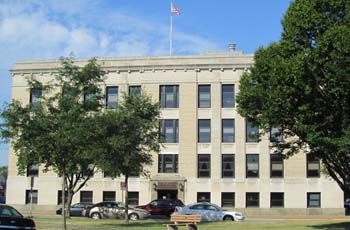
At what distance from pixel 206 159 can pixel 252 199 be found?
5816mm

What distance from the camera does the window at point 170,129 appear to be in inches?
2259

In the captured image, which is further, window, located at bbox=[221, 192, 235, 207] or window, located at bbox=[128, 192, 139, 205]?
window, located at bbox=[128, 192, 139, 205]

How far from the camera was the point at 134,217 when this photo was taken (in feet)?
135

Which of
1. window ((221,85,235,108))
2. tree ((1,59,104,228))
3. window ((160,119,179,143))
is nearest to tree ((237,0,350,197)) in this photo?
tree ((1,59,104,228))

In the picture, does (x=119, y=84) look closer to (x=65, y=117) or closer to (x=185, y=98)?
(x=185, y=98)

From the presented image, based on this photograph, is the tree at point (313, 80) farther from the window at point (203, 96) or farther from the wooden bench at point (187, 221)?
the window at point (203, 96)

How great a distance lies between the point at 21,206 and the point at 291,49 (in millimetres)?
41264

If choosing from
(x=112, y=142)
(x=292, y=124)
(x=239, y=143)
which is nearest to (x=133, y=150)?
(x=112, y=142)

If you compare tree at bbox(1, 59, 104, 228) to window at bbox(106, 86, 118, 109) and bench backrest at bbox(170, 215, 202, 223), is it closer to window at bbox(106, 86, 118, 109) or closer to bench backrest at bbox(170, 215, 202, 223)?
bench backrest at bbox(170, 215, 202, 223)

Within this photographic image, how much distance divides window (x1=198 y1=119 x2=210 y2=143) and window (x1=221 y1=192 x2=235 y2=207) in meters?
5.60

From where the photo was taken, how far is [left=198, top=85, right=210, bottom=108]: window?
57.5 metres

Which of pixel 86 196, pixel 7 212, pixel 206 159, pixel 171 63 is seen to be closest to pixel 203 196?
pixel 206 159

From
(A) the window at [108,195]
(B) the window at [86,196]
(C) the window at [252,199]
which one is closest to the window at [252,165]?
(C) the window at [252,199]

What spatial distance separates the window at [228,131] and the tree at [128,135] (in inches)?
828
